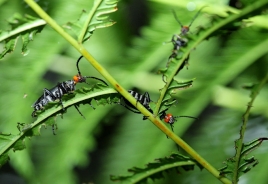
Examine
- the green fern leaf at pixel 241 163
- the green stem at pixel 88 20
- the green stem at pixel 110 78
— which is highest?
the green stem at pixel 88 20

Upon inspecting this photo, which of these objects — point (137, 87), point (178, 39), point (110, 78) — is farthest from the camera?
point (137, 87)

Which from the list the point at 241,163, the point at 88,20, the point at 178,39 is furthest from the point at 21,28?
the point at 241,163

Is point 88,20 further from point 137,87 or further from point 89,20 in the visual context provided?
point 137,87

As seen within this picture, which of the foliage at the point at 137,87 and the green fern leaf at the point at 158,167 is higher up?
the foliage at the point at 137,87

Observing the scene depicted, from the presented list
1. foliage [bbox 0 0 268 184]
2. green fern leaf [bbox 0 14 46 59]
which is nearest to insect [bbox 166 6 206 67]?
foliage [bbox 0 0 268 184]

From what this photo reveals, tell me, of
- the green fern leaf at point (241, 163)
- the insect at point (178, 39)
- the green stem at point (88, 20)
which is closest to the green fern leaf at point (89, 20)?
the green stem at point (88, 20)

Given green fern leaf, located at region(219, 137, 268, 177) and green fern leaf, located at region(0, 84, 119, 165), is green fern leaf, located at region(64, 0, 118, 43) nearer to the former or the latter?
green fern leaf, located at region(0, 84, 119, 165)

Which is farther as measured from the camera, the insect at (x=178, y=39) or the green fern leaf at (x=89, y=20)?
the insect at (x=178, y=39)

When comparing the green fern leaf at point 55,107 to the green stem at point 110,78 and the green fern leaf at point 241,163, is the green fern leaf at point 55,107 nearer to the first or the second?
the green stem at point 110,78
